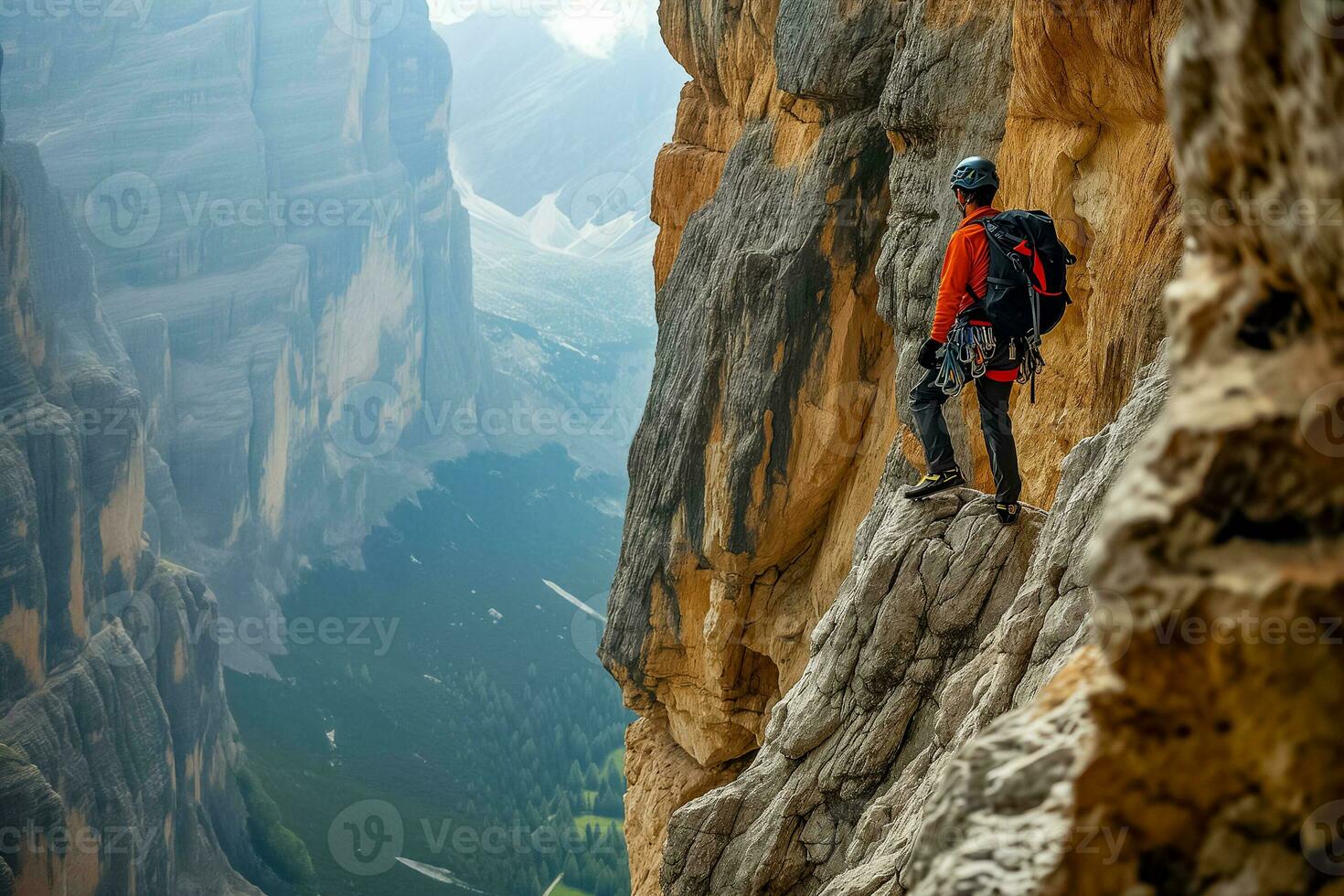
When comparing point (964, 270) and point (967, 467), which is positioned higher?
point (964, 270)

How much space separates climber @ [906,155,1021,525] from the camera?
8.53 meters

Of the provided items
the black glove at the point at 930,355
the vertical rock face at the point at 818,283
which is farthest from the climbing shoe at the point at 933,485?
the vertical rock face at the point at 818,283

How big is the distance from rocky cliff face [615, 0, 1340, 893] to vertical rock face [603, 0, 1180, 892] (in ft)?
0.17

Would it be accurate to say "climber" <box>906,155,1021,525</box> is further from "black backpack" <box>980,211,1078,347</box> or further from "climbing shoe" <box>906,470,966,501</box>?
"climbing shoe" <box>906,470,966,501</box>

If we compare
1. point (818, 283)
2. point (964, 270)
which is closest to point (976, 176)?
point (964, 270)

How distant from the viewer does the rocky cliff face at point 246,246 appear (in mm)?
90688

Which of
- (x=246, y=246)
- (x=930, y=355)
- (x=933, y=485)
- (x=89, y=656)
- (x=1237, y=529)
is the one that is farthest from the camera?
(x=246, y=246)

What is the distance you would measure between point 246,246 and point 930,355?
337 ft

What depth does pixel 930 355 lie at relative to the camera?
9.08 meters

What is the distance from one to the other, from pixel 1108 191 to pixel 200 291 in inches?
3860

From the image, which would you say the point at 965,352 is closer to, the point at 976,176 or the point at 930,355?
the point at 930,355

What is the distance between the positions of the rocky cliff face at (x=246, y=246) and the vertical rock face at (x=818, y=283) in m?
66.0

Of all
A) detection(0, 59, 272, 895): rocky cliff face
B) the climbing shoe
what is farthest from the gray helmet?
detection(0, 59, 272, 895): rocky cliff face

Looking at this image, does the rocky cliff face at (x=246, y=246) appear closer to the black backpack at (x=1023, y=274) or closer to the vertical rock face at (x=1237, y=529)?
the black backpack at (x=1023, y=274)
